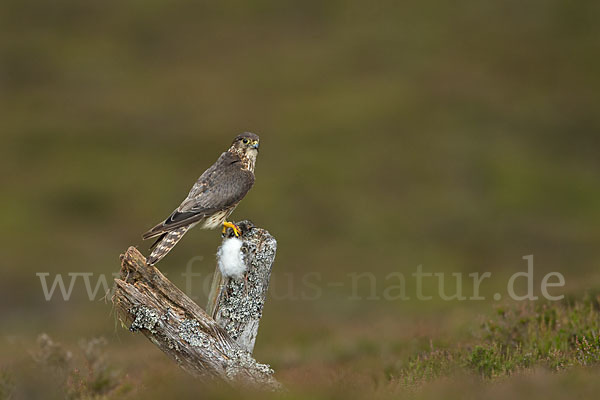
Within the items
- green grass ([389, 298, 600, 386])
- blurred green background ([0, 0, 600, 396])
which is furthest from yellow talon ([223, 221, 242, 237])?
blurred green background ([0, 0, 600, 396])

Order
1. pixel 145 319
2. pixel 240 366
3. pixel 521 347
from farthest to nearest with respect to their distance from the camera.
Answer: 1. pixel 521 347
2. pixel 240 366
3. pixel 145 319

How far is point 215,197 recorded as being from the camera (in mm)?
8484

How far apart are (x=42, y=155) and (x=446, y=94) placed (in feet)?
85.6

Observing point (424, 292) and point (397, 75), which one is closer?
point (424, 292)

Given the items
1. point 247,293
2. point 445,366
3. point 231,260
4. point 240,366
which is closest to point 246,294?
point 247,293

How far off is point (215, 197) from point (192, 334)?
2.12 meters

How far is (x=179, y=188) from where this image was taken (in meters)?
35.9

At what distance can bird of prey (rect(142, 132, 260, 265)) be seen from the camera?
7.64 meters

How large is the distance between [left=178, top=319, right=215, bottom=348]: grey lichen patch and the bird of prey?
2.83ft

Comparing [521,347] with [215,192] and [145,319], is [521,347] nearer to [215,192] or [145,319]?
[215,192]

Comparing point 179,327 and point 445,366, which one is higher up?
point 445,366

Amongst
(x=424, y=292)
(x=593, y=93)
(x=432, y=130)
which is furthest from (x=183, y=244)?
(x=593, y=93)

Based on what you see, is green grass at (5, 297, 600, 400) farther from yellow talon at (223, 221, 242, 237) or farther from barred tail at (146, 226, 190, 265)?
yellow talon at (223, 221, 242, 237)

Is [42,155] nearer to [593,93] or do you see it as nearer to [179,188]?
[179,188]
